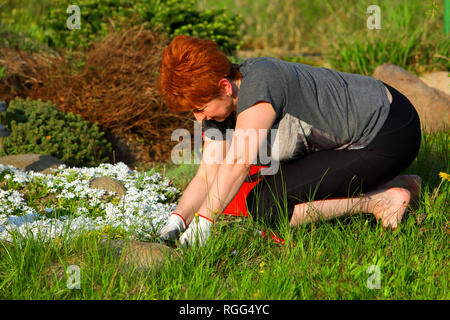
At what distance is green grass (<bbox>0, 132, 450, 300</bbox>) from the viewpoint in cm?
243

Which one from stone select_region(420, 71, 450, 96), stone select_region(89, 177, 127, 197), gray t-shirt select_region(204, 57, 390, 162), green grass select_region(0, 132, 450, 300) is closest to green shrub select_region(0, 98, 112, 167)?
stone select_region(89, 177, 127, 197)

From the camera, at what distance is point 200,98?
289 cm

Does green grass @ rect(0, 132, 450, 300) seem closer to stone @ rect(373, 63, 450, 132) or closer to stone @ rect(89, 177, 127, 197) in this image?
stone @ rect(89, 177, 127, 197)

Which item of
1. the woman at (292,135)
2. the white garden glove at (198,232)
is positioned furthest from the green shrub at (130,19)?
the white garden glove at (198,232)

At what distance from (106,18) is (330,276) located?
16.0 ft

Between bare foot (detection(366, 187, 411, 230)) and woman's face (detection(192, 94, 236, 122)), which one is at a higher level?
woman's face (detection(192, 94, 236, 122))

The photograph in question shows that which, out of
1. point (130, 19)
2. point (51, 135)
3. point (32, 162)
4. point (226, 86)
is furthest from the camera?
point (130, 19)

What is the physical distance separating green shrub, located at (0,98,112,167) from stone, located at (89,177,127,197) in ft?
2.80

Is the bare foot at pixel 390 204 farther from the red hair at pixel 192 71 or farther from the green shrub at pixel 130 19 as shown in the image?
the green shrub at pixel 130 19

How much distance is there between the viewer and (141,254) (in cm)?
268

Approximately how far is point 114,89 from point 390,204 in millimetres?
3276

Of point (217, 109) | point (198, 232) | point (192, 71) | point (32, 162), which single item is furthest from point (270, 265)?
point (32, 162)

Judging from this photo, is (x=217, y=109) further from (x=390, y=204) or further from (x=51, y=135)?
(x=51, y=135)
